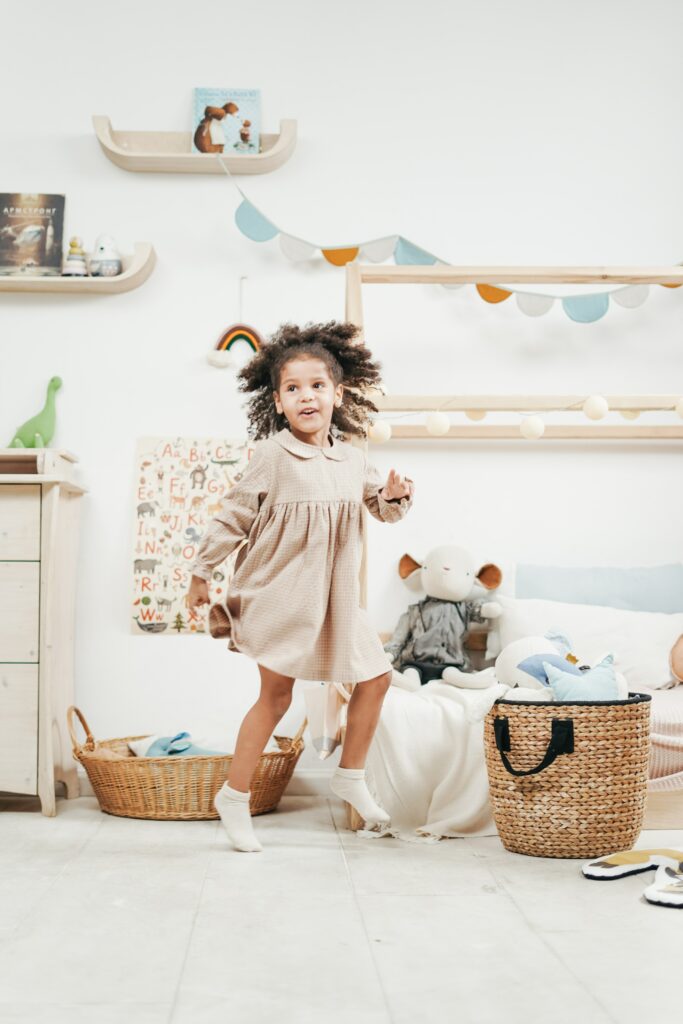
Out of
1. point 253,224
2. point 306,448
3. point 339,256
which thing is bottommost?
point 306,448

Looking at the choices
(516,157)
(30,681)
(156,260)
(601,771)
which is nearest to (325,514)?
(601,771)

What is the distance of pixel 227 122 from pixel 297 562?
5.12ft

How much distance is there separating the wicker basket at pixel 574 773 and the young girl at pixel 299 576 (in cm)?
30

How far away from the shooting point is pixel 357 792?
219 centimetres

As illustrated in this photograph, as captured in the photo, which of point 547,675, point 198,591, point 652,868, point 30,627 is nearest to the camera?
point 652,868

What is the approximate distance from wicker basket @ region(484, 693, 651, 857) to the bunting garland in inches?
47.6

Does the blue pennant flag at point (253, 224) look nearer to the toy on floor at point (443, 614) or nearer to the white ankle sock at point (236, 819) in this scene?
the toy on floor at point (443, 614)

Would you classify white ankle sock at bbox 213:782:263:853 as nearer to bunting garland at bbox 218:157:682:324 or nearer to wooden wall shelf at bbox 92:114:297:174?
bunting garland at bbox 218:157:682:324

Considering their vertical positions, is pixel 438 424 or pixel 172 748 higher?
pixel 438 424

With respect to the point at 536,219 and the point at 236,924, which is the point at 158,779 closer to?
the point at 236,924

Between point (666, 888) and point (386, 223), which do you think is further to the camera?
point (386, 223)

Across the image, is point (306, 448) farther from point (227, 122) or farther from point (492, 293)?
point (227, 122)

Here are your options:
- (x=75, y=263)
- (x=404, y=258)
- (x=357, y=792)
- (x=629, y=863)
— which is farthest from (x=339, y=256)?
(x=629, y=863)

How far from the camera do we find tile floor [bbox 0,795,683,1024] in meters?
1.31
